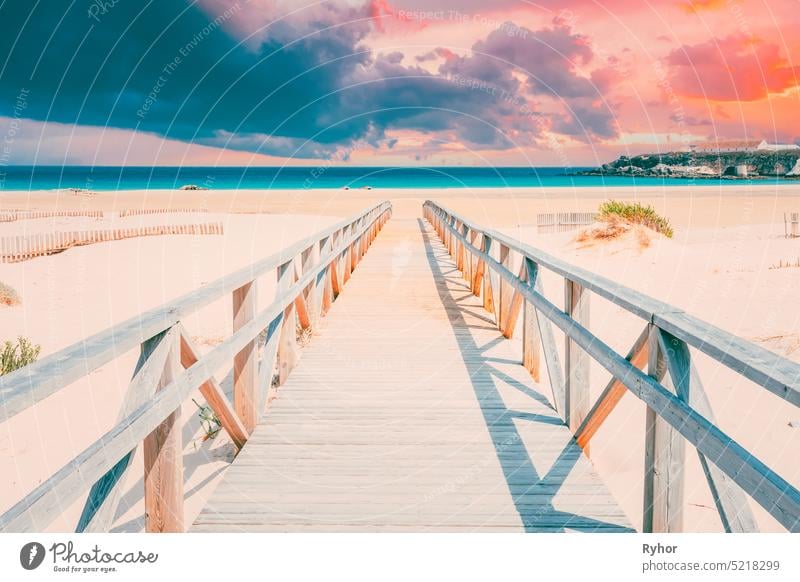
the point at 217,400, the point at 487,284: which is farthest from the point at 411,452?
the point at 487,284

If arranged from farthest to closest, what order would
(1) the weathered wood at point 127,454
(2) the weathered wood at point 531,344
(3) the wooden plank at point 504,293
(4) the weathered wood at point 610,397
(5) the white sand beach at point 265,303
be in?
1. (3) the wooden plank at point 504,293
2. (2) the weathered wood at point 531,344
3. (5) the white sand beach at point 265,303
4. (4) the weathered wood at point 610,397
5. (1) the weathered wood at point 127,454

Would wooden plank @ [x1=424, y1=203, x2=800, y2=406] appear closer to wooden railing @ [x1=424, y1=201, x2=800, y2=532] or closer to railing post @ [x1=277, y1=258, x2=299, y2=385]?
wooden railing @ [x1=424, y1=201, x2=800, y2=532]

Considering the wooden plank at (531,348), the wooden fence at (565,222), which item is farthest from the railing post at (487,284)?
the wooden fence at (565,222)

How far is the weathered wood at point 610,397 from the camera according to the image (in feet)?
Result: 10.4

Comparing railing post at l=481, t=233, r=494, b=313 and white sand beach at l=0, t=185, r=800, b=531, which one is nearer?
white sand beach at l=0, t=185, r=800, b=531

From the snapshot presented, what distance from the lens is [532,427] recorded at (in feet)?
15.4

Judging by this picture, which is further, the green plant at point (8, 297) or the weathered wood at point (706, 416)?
the green plant at point (8, 297)

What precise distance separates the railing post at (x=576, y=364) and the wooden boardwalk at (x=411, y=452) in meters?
0.17

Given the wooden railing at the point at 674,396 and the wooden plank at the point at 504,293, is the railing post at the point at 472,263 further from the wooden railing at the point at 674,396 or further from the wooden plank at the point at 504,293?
the wooden railing at the point at 674,396

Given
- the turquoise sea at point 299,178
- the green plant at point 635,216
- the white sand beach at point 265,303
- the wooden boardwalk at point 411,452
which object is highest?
the turquoise sea at point 299,178

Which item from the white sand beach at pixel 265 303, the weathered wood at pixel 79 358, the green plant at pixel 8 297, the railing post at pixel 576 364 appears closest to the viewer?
the weathered wood at pixel 79 358

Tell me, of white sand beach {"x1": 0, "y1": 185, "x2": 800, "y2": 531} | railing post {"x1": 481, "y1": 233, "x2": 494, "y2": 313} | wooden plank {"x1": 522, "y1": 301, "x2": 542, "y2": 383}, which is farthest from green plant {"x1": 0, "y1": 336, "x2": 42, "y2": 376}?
railing post {"x1": 481, "y1": 233, "x2": 494, "y2": 313}

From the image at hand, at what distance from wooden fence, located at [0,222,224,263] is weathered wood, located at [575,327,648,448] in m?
18.0

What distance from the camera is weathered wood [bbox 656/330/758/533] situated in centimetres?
235
